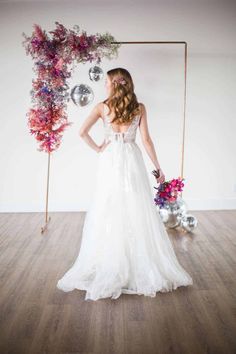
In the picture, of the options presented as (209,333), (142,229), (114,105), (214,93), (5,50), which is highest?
(5,50)

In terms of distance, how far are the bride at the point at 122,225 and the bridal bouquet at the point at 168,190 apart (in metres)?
1.45

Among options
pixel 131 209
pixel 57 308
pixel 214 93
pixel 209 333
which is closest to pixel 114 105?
pixel 131 209

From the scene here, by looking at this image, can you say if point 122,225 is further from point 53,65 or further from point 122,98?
point 53,65

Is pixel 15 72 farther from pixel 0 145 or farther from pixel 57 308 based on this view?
pixel 57 308

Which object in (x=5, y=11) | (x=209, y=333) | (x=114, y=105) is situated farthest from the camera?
(x=5, y=11)

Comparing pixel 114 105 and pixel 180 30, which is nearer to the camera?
pixel 114 105

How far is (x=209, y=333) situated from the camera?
8.79ft

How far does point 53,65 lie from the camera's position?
4738 millimetres

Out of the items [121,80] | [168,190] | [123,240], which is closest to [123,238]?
[123,240]

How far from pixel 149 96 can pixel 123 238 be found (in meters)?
2.97

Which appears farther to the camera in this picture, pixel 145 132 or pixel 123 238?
pixel 145 132

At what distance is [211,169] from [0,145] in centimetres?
301

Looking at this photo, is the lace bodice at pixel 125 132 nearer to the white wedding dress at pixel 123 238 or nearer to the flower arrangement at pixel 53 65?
the white wedding dress at pixel 123 238

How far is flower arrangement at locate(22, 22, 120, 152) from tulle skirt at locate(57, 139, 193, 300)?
1.50 meters
